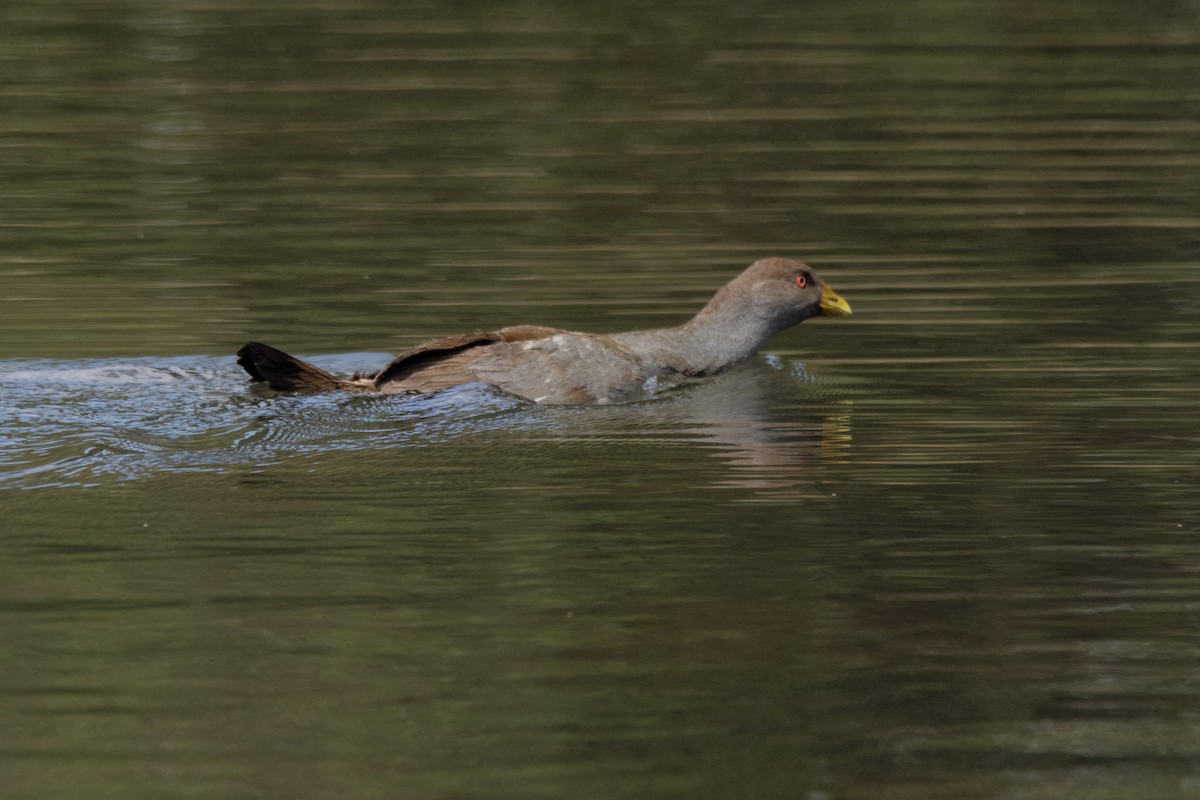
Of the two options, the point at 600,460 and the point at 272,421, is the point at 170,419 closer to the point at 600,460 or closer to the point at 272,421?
the point at 272,421

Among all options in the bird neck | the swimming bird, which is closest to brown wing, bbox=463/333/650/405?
the swimming bird

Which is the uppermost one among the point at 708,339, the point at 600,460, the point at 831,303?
the point at 831,303

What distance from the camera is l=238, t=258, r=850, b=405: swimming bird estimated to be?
9305 mm

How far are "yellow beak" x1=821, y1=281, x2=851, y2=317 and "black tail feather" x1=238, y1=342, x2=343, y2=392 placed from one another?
2995 mm

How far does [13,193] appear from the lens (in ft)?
49.9

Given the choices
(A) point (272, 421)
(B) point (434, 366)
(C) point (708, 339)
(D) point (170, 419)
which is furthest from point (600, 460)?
(C) point (708, 339)

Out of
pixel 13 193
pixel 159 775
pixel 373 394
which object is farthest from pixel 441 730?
pixel 13 193

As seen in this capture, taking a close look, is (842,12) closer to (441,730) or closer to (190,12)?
(190,12)

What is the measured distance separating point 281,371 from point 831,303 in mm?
3355

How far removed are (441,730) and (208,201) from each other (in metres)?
10.2

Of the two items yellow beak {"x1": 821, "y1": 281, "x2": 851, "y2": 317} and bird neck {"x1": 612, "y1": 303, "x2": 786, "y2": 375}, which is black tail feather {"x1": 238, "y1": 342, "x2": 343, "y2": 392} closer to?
bird neck {"x1": 612, "y1": 303, "x2": 786, "y2": 375}

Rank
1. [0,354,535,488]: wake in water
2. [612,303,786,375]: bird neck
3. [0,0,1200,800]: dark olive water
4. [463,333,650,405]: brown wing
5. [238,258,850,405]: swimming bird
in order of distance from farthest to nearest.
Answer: [612,303,786,375]: bird neck
[463,333,650,405]: brown wing
[238,258,850,405]: swimming bird
[0,354,535,488]: wake in water
[0,0,1200,800]: dark olive water

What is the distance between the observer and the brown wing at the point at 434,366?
9.38 meters

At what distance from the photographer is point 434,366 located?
31.1ft
